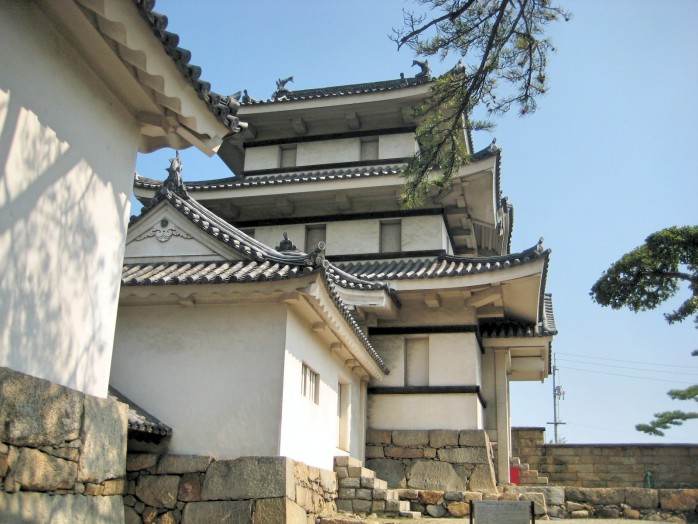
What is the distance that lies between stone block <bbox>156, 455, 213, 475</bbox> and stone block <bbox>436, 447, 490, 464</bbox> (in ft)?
21.7

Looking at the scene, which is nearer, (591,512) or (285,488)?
(285,488)

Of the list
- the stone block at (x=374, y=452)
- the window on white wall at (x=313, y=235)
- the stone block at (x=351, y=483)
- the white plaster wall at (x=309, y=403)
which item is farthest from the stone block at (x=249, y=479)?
the window on white wall at (x=313, y=235)

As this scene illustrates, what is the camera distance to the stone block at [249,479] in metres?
8.96

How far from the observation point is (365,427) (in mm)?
14961

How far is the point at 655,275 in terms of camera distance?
18281 millimetres

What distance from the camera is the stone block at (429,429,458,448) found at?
14641 mm

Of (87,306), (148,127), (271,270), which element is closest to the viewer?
(87,306)

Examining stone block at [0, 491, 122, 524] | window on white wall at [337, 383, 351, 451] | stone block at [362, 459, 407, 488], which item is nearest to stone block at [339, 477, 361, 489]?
window on white wall at [337, 383, 351, 451]

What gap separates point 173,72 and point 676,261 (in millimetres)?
15179

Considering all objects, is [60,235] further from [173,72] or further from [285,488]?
[285,488]

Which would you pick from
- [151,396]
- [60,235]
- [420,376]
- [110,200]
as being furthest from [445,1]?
[420,376]

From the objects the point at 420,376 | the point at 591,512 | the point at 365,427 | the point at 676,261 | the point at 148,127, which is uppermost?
the point at 676,261

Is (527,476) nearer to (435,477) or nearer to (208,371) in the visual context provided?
(435,477)

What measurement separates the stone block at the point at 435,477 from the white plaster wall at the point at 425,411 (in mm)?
801
